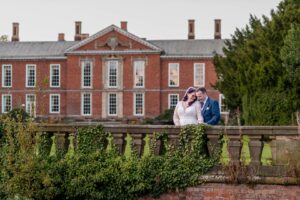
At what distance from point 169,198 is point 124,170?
0.81 m

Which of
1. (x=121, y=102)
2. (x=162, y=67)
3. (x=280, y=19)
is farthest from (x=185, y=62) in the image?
(x=280, y=19)

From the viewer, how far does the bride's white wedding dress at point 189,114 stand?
10.5 meters

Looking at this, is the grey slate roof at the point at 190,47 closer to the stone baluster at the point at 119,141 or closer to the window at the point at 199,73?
the window at the point at 199,73

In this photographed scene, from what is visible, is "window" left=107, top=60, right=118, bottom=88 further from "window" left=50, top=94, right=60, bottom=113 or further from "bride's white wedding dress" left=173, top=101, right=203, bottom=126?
"bride's white wedding dress" left=173, top=101, right=203, bottom=126

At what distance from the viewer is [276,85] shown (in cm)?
2256

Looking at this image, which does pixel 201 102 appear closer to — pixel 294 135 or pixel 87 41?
pixel 294 135

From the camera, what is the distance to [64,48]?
68125 mm

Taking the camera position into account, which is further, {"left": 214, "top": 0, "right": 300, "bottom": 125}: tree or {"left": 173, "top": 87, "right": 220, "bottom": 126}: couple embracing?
{"left": 214, "top": 0, "right": 300, "bottom": 125}: tree

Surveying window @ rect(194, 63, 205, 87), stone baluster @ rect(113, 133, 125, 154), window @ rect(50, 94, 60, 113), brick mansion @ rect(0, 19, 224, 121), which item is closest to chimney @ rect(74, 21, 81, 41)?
brick mansion @ rect(0, 19, 224, 121)

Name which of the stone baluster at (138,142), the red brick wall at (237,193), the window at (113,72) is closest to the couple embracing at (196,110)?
the stone baluster at (138,142)

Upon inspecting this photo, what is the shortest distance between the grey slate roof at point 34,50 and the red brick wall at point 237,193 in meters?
57.7

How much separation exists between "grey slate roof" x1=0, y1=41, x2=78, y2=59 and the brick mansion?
0.34 ft

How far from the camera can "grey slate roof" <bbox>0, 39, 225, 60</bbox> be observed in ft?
212

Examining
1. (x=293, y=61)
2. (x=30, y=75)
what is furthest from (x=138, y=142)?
(x=30, y=75)
